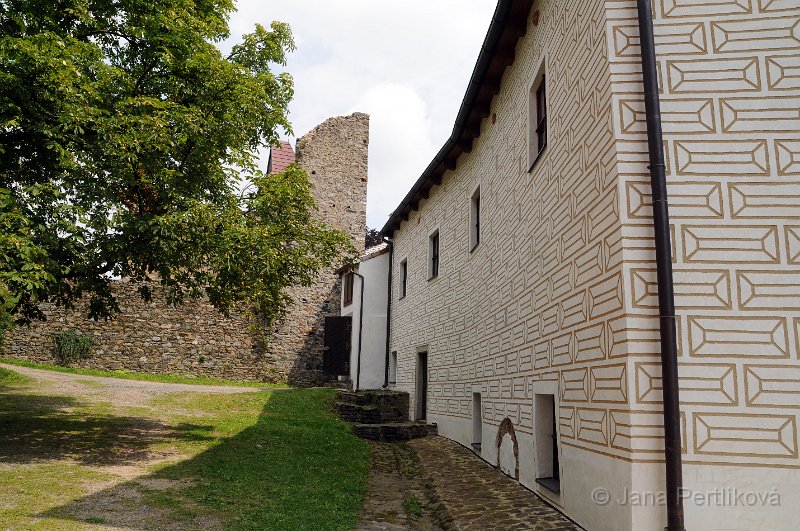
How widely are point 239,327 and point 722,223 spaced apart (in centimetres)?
1696

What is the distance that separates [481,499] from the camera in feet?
19.7

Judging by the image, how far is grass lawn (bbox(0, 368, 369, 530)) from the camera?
16.9 feet

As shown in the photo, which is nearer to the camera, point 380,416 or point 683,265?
point 683,265

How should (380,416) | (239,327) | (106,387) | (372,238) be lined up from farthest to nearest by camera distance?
(372,238), (239,327), (106,387), (380,416)

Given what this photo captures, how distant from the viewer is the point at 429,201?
43.5 feet

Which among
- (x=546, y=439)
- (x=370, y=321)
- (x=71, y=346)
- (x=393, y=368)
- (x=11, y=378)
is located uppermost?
(x=370, y=321)

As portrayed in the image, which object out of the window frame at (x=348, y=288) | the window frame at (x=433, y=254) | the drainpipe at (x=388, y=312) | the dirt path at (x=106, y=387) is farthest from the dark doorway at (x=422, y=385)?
the window frame at (x=348, y=288)

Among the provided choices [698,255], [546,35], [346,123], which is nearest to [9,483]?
[698,255]

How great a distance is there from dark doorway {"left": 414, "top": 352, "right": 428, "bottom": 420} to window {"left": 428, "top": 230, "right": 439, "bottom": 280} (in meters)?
1.89

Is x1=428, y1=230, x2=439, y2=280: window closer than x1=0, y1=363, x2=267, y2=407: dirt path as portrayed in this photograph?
No

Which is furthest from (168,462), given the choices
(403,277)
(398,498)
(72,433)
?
(403,277)

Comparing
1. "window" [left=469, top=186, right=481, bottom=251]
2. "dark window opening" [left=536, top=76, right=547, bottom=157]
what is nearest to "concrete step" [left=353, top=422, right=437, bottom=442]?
"window" [left=469, top=186, right=481, bottom=251]

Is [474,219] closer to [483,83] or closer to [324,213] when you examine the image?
[483,83]

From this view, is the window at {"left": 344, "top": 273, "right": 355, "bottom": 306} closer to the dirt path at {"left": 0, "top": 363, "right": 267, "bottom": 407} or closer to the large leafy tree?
the dirt path at {"left": 0, "top": 363, "right": 267, "bottom": 407}
